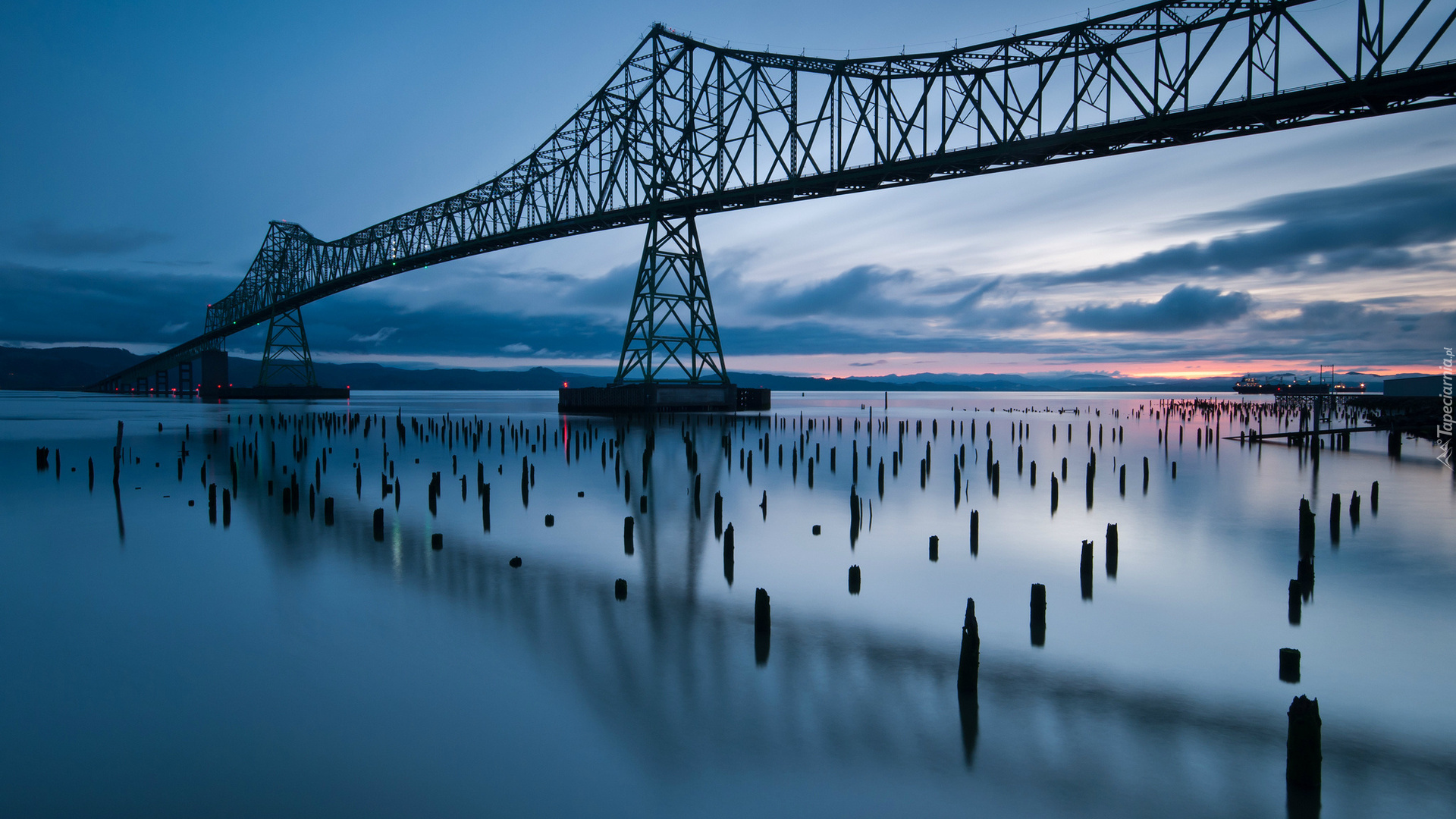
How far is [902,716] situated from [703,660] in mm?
2320

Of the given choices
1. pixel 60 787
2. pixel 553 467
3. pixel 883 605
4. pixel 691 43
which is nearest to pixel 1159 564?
pixel 883 605

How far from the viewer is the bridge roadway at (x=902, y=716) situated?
6070mm

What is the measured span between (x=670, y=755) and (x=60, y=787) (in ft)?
14.7

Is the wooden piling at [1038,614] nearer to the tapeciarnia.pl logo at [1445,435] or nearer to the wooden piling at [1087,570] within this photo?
the wooden piling at [1087,570]

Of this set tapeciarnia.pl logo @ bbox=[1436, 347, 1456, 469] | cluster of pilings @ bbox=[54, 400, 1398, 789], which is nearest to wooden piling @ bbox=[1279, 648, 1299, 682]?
cluster of pilings @ bbox=[54, 400, 1398, 789]

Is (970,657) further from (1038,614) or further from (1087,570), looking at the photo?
(1087,570)

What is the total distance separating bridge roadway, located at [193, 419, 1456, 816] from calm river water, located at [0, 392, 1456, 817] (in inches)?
1.5

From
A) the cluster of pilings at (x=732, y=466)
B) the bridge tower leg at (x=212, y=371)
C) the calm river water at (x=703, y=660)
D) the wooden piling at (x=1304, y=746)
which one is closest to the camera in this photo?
the wooden piling at (x=1304, y=746)

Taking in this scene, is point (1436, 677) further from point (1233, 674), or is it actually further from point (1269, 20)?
point (1269, 20)

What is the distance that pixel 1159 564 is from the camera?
45.6 ft

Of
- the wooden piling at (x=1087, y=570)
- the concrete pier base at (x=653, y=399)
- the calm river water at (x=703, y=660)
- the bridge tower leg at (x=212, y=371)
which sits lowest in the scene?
the calm river water at (x=703, y=660)

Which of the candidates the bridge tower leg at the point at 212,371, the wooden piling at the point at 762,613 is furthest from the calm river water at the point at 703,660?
the bridge tower leg at the point at 212,371

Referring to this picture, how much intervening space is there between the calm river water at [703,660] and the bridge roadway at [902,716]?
0.04 metres

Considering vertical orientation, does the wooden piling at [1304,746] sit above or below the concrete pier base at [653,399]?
below
